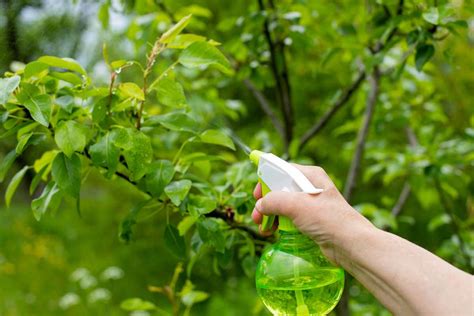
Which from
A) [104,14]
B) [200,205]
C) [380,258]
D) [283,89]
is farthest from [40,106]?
[283,89]

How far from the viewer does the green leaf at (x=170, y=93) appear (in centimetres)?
92

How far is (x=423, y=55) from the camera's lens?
1.18 metres

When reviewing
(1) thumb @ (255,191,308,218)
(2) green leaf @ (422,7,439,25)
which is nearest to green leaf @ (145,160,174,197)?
(1) thumb @ (255,191,308,218)

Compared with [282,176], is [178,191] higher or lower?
lower

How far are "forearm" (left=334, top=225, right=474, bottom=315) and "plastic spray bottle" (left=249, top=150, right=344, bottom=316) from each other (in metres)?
0.05

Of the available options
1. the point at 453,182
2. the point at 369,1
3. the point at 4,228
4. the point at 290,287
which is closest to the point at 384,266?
the point at 290,287

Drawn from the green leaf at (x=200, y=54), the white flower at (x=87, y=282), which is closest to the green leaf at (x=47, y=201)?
the green leaf at (x=200, y=54)

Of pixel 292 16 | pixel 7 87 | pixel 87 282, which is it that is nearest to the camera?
pixel 7 87

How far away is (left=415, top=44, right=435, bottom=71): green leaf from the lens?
1.18 meters

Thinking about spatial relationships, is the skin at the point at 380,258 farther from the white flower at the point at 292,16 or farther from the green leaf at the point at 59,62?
the white flower at the point at 292,16

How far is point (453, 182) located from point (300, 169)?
3.54 ft

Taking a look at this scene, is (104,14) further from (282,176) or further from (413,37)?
(282,176)

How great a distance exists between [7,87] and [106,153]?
0.16 metres

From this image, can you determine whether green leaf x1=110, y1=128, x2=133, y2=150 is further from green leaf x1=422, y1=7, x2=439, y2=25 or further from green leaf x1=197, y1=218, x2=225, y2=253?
green leaf x1=422, y1=7, x2=439, y2=25
